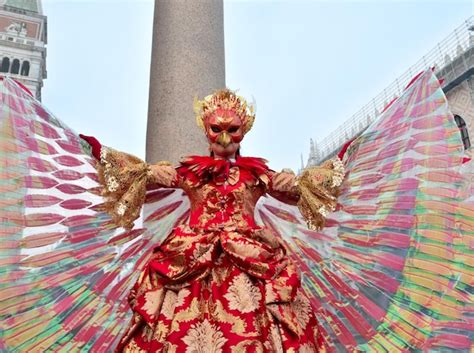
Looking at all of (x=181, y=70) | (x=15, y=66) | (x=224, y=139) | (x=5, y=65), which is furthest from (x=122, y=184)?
(x=5, y=65)

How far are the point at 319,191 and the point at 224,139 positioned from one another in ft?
1.85

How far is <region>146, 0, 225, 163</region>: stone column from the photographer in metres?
3.22

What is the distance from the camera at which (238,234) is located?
218cm

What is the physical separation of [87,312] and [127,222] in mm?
499

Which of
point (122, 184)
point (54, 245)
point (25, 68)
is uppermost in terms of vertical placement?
point (25, 68)

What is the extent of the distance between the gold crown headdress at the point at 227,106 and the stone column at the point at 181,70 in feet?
2.03

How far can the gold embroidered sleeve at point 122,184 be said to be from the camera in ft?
7.61

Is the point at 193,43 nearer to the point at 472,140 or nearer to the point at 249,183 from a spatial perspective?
the point at 249,183

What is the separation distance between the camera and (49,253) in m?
2.32

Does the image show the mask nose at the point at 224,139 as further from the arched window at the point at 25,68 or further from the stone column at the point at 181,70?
the arched window at the point at 25,68

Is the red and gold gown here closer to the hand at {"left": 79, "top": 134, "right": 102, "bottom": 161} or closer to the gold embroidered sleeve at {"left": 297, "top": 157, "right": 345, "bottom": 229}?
the gold embroidered sleeve at {"left": 297, "top": 157, "right": 345, "bottom": 229}

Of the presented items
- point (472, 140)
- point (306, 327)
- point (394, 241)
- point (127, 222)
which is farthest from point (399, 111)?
point (472, 140)

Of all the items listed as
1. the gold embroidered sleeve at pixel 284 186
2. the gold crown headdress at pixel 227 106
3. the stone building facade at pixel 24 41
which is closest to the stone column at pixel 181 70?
the gold crown headdress at pixel 227 106

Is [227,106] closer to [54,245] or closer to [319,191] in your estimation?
[319,191]
